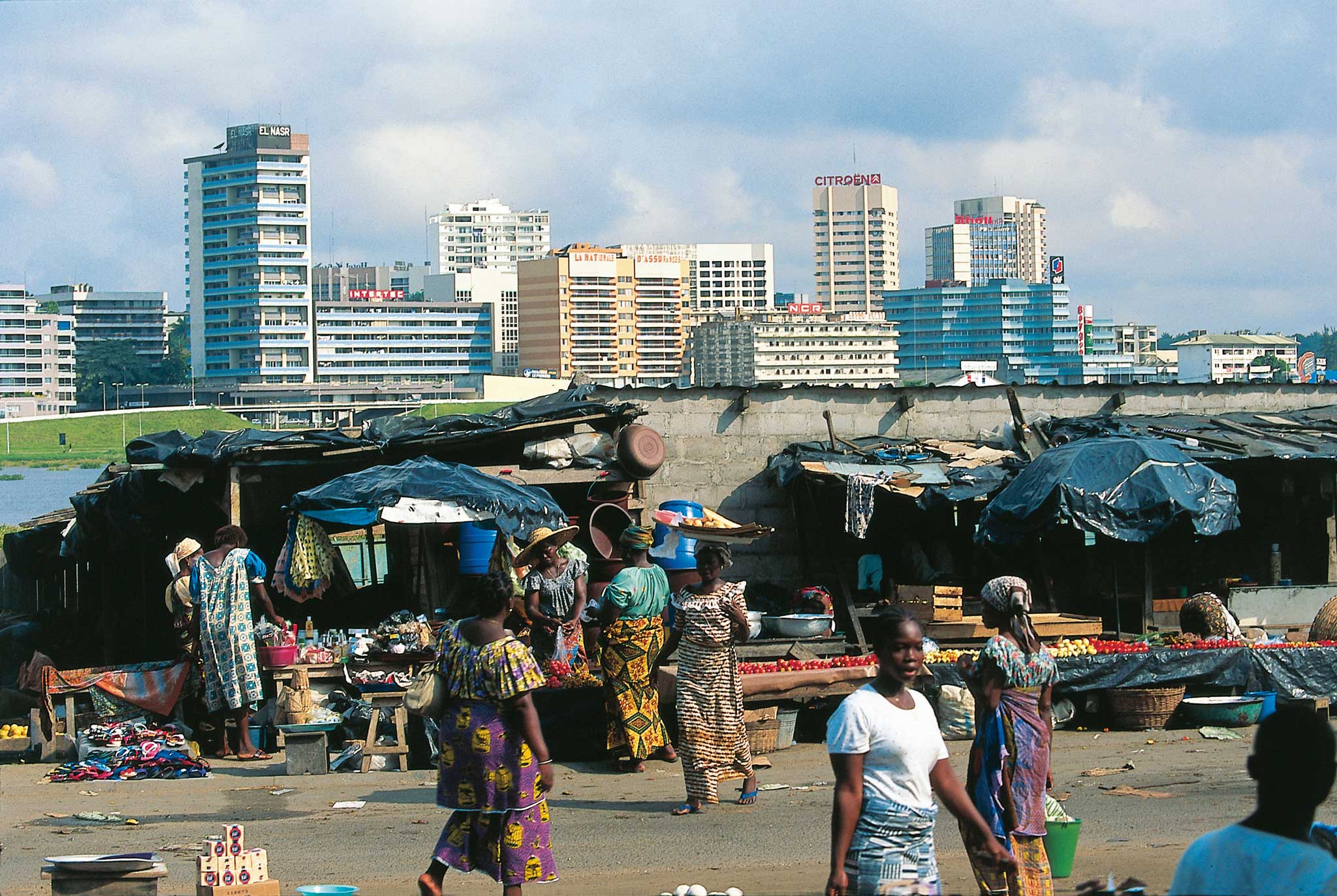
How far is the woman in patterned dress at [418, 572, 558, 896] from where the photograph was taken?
244 inches

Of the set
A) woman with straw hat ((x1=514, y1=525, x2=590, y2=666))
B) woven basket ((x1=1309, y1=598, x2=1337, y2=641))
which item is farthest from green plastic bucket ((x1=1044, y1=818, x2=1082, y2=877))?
woven basket ((x1=1309, y1=598, x2=1337, y2=641))

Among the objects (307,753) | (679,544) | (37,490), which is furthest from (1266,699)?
(37,490)

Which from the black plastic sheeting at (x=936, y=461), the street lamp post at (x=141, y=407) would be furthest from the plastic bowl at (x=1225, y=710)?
the street lamp post at (x=141, y=407)

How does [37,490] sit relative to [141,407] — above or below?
below

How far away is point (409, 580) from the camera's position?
14.8 meters

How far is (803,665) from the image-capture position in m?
11.8

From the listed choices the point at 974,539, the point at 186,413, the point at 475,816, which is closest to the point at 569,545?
the point at 974,539

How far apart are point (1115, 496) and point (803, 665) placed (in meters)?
3.23

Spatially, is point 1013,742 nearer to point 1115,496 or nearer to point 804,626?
point 804,626

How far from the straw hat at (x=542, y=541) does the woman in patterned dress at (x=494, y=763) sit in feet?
15.6

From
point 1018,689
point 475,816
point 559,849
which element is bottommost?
point 559,849

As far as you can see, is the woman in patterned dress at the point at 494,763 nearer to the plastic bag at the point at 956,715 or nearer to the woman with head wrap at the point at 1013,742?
the woman with head wrap at the point at 1013,742

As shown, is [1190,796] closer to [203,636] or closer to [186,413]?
[203,636]

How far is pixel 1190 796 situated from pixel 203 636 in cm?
701
